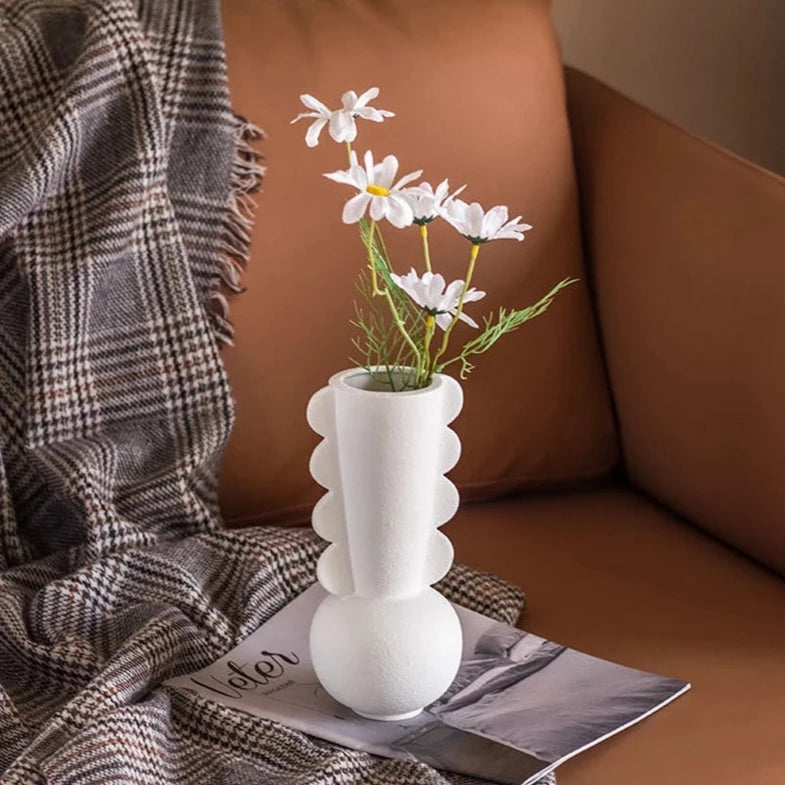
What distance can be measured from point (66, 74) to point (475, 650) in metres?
0.59

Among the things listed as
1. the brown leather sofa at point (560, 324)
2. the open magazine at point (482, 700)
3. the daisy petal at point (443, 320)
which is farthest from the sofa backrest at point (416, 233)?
the daisy petal at point (443, 320)

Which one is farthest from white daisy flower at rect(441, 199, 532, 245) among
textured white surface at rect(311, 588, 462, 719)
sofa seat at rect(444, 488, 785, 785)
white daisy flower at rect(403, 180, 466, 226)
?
sofa seat at rect(444, 488, 785, 785)

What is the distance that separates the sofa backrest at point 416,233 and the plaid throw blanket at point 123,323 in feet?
0.11

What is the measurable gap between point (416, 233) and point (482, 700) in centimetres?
44

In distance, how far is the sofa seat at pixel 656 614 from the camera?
0.91 m

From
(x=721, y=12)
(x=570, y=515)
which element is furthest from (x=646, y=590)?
(x=721, y=12)

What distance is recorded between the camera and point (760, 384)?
1124 mm

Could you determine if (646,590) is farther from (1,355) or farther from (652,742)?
(1,355)

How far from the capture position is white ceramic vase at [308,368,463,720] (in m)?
0.87

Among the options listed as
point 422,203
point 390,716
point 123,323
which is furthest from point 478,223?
point 123,323

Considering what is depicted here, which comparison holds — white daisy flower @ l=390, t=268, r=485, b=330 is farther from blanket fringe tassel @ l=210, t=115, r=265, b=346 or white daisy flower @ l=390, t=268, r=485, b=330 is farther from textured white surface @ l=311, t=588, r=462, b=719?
blanket fringe tassel @ l=210, t=115, r=265, b=346

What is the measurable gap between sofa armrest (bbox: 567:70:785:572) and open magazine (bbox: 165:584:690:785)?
242 millimetres

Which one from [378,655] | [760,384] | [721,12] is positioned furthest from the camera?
[721,12]

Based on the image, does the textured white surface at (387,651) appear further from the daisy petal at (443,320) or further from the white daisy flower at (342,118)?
the white daisy flower at (342,118)
